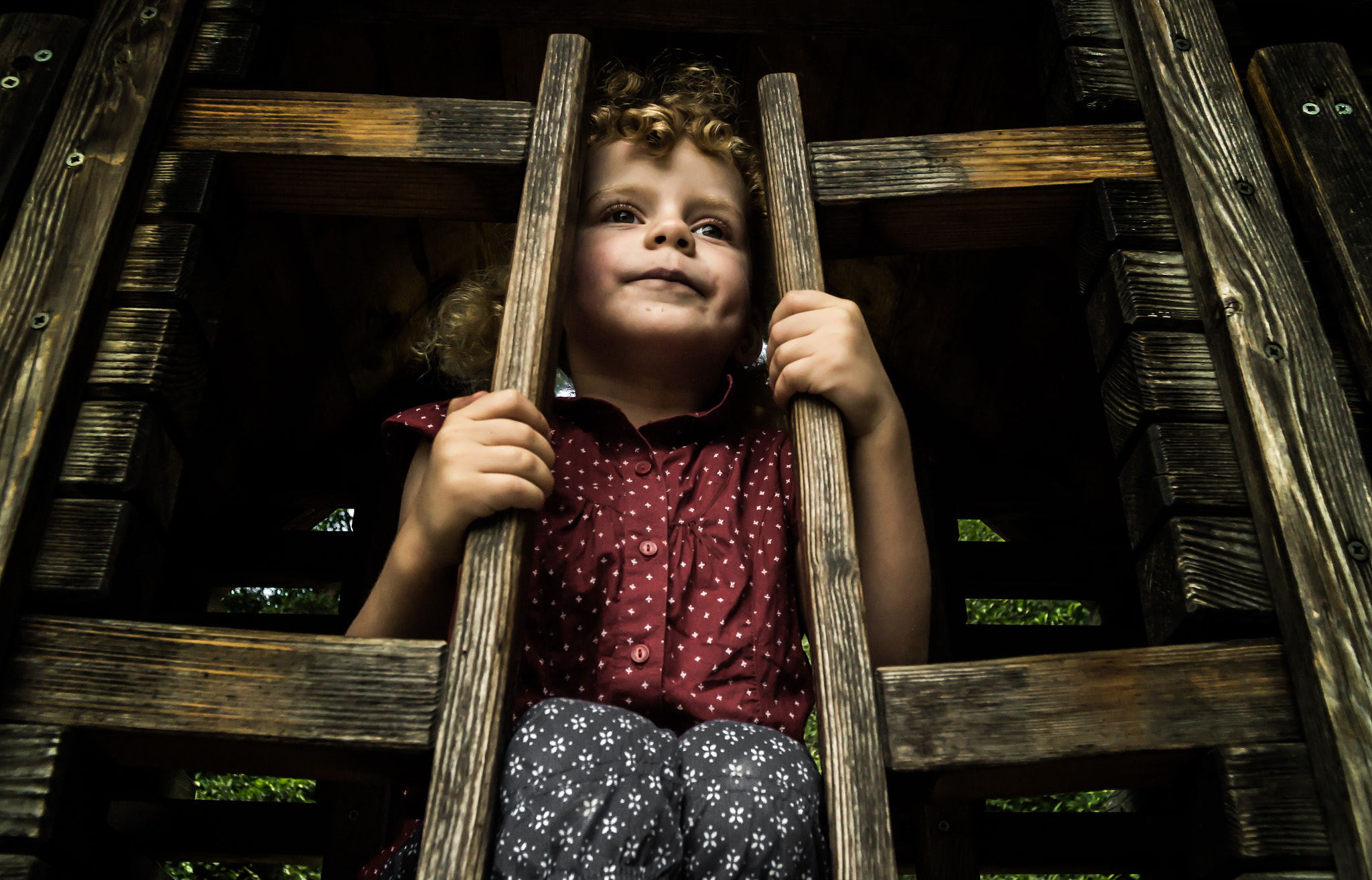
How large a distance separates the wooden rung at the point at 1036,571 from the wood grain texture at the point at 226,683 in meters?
2.72

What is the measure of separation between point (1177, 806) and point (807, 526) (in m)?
0.64

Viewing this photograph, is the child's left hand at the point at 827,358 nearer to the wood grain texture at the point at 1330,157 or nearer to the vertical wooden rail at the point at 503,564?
the vertical wooden rail at the point at 503,564

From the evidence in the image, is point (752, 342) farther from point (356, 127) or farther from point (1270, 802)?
point (1270, 802)

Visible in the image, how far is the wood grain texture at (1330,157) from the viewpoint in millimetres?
1645

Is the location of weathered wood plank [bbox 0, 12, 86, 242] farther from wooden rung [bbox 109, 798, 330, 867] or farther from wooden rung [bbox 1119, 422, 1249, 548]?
wooden rung [bbox 109, 798, 330, 867]

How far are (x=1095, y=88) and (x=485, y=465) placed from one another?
1.30m

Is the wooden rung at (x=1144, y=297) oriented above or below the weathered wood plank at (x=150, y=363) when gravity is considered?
above

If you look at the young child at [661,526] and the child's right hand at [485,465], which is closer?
the young child at [661,526]

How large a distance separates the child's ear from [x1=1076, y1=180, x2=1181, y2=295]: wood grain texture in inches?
31.0

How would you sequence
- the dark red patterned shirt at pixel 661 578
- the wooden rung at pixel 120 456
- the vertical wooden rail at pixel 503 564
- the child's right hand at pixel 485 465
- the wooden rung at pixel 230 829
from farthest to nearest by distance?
→ the wooden rung at pixel 230 829 → the dark red patterned shirt at pixel 661 578 → the wooden rung at pixel 120 456 → the child's right hand at pixel 485 465 → the vertical wooden rail at pixel 503 564

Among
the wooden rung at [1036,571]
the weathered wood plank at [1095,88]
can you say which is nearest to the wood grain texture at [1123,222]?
the weathered wood plank at [1095,88]

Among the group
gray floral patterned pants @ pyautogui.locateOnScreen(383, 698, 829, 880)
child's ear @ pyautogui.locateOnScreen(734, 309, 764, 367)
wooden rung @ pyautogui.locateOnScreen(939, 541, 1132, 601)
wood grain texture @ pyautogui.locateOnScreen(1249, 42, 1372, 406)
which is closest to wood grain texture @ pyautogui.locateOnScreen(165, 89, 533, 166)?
child's ear @ pyautogui.locateOnScreen(734, 309, 764, 367)

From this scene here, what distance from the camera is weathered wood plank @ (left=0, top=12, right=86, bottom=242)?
1.68m

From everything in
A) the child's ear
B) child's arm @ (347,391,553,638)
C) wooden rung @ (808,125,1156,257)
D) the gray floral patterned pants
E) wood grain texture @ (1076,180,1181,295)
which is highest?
the child's ear
